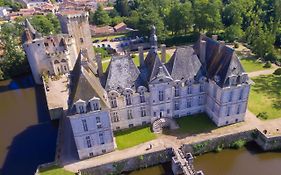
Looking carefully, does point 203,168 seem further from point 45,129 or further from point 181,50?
point 45,129

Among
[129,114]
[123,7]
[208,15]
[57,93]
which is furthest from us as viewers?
[123,7]

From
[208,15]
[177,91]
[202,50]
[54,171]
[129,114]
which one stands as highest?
[208,15]

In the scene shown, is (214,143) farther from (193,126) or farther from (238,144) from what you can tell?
(193,126)

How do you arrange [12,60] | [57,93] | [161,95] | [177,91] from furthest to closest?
[12,60] → [57,93] → [177,91] → [161,95]

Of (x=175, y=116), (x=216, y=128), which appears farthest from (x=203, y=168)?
(x=175, y=116)

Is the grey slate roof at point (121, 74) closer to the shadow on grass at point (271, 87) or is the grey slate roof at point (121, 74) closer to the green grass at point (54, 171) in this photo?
the green grass at point (54, 171)

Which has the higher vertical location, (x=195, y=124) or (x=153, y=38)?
(x=153, y=38)

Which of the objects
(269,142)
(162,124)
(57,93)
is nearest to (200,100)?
(162,124)
